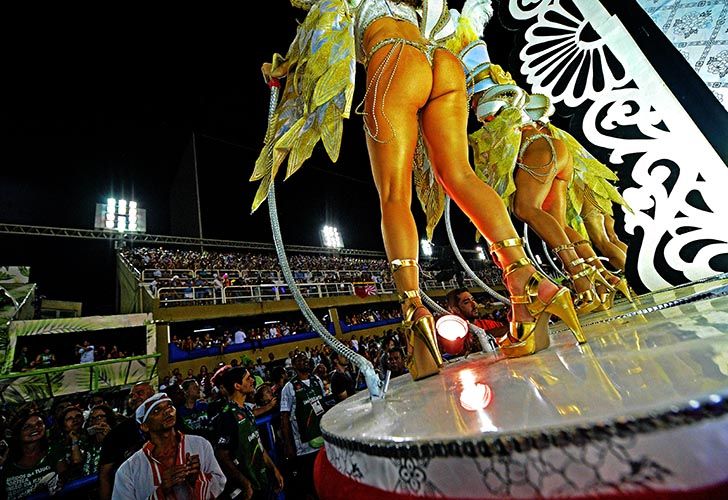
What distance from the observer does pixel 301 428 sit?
3.65 metres

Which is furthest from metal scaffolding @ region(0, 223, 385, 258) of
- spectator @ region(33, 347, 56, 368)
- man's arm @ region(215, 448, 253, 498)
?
man's arm @ region(215, 448, 253, 498)

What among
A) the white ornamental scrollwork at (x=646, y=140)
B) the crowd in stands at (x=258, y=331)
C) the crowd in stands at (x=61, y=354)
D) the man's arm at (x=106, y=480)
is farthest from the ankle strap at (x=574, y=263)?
the crowd in stands at (x=61, y=354)

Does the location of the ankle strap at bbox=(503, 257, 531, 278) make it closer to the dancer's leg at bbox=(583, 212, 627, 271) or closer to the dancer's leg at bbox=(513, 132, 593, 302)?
the dancer's leg at bbox=(513, 132, 593, 302)

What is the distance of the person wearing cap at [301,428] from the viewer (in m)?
3.36

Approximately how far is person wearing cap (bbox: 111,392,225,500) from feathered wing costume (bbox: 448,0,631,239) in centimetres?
258

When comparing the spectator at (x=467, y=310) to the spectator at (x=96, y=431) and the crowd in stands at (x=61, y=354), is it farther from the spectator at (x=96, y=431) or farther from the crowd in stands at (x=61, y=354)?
the crowd in stands at (x=61, y=354)

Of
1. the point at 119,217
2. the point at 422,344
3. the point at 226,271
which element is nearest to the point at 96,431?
the point at 422,344

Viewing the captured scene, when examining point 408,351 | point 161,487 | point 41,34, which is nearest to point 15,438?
point 161,487

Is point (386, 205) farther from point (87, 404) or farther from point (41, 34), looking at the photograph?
point (41, 34)

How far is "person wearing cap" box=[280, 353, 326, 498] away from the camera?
3.36 m

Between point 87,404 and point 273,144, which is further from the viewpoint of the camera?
point 87,404

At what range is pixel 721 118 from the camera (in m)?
1.54

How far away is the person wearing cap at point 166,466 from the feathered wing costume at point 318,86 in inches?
68.2

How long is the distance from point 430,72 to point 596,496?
1.55 meters
